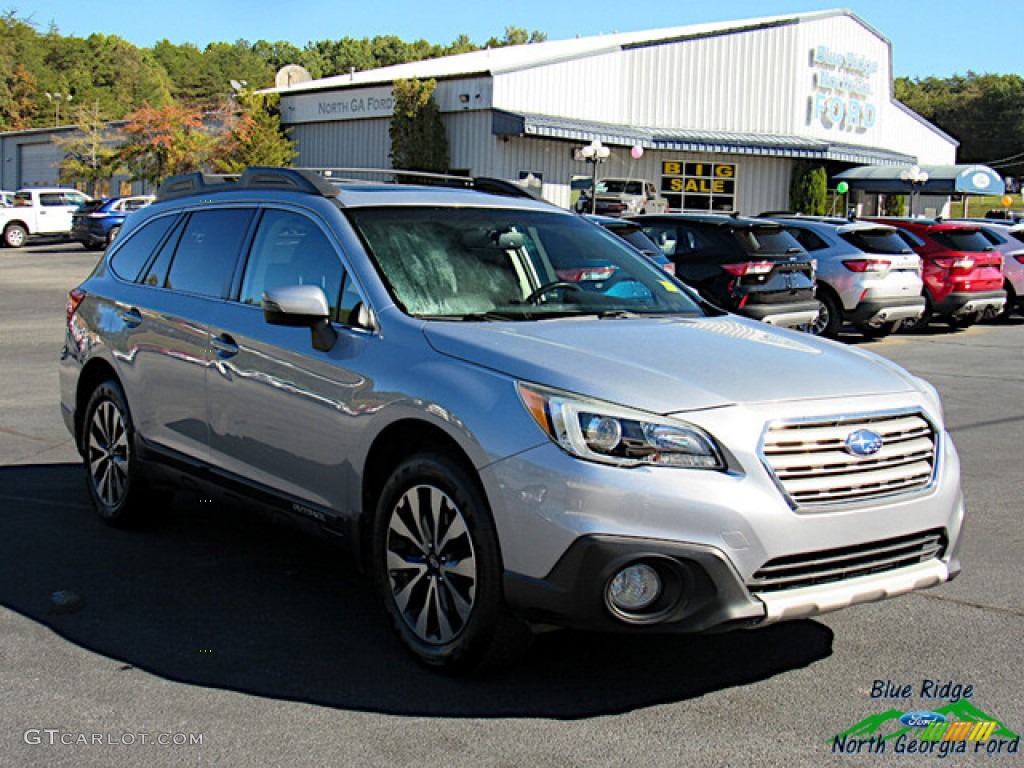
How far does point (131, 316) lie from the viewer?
6219 mm

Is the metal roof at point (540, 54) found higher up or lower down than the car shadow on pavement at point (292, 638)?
higher up

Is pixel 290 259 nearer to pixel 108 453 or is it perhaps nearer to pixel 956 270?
pixel 108 453

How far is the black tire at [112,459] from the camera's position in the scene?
6.18 meters

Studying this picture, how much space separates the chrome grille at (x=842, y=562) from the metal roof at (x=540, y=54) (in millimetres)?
31645

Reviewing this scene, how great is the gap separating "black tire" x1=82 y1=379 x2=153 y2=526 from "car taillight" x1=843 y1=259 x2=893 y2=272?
1232cm

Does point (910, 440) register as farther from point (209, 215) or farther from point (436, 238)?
point (209, 215)

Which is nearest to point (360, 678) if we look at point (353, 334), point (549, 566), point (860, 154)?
point (549, 566)

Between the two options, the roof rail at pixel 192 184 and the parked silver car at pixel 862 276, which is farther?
the parked silver car at pixel 862 276

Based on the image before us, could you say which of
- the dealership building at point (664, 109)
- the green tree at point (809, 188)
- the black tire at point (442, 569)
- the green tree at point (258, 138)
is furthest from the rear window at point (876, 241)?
the green tree at point (258, 138)

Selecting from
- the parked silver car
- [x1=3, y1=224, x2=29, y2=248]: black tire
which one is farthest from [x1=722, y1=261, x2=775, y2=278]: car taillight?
[x1=3, y1=224, x2=29, y2=248]: black tire

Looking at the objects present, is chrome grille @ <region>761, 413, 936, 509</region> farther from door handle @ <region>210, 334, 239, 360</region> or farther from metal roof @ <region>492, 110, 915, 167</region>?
metal roof @ <region>492, 110, 915, 167</region>

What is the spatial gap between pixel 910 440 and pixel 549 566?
137 centimetres

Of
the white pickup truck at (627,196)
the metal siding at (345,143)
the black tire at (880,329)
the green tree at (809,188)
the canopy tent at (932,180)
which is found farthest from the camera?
the green tree at (809,188)

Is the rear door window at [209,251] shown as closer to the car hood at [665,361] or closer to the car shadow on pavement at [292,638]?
the car shadow on pavement at [292,638]
